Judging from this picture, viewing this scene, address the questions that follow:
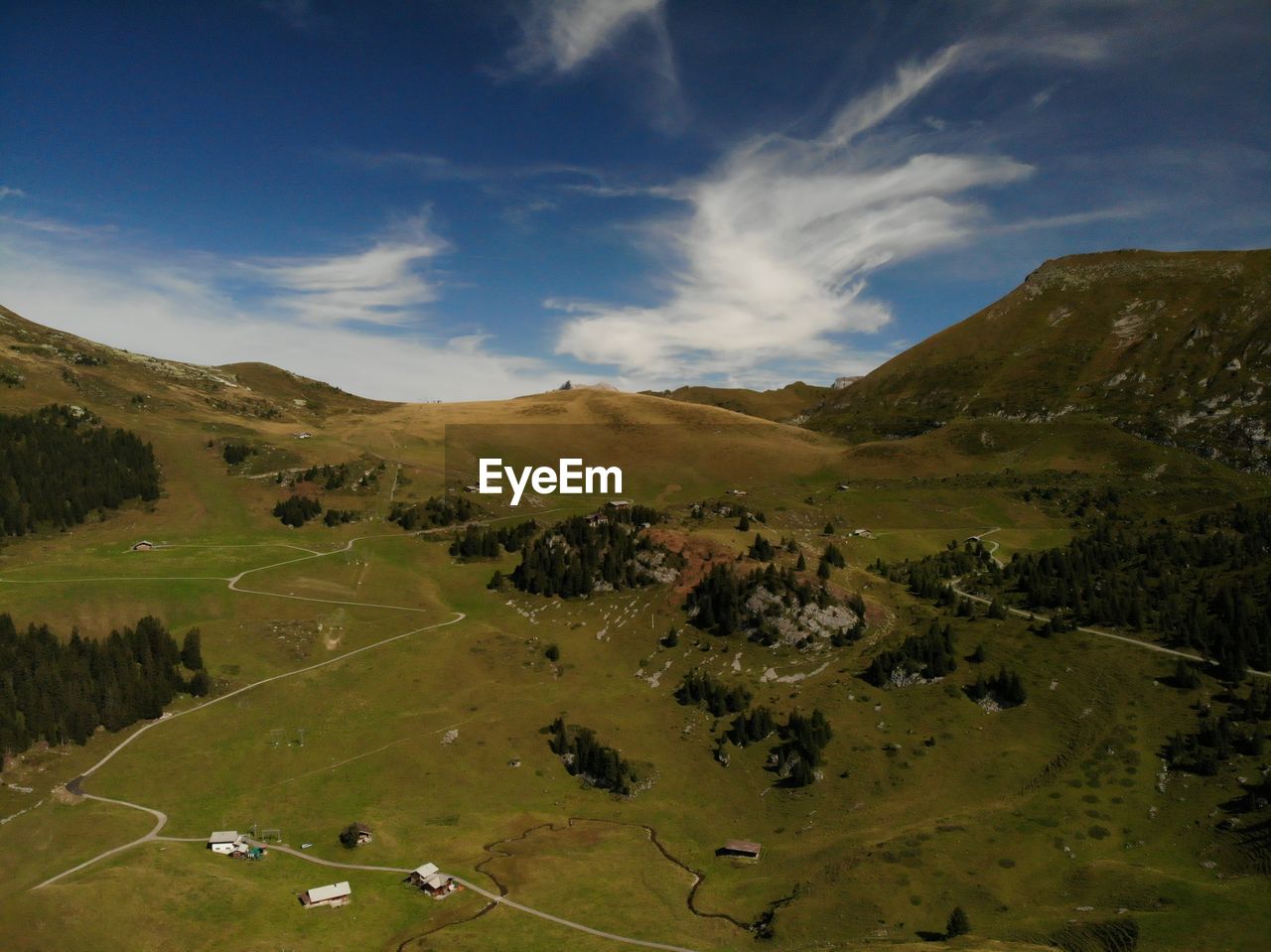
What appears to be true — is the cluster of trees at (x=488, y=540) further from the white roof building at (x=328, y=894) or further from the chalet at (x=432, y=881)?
the white roof building at (x=328, y=894)

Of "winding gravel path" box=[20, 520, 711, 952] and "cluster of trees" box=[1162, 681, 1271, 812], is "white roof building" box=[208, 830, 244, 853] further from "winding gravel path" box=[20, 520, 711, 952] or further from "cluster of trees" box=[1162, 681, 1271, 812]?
"cluster of trees" box=[1162, 681, 1271, 812]

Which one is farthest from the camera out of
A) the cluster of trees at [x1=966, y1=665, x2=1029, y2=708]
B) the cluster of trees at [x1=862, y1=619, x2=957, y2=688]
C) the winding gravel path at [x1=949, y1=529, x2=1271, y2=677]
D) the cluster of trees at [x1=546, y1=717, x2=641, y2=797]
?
the cluster of trees at [x1=862, y1=619, x2=957, y2=688]

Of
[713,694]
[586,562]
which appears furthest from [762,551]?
[713,694]

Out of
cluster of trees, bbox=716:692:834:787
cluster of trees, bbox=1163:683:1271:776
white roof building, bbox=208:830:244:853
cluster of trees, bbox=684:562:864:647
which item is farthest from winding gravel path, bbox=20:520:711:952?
cluster of trees, bbox=1163:683:1271:776

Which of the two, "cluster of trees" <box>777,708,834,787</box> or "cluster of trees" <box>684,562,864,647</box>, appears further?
"cluster of trees" <box>684,562,864,647</box>

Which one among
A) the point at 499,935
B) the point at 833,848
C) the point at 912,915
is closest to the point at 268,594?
the point at 499,935
